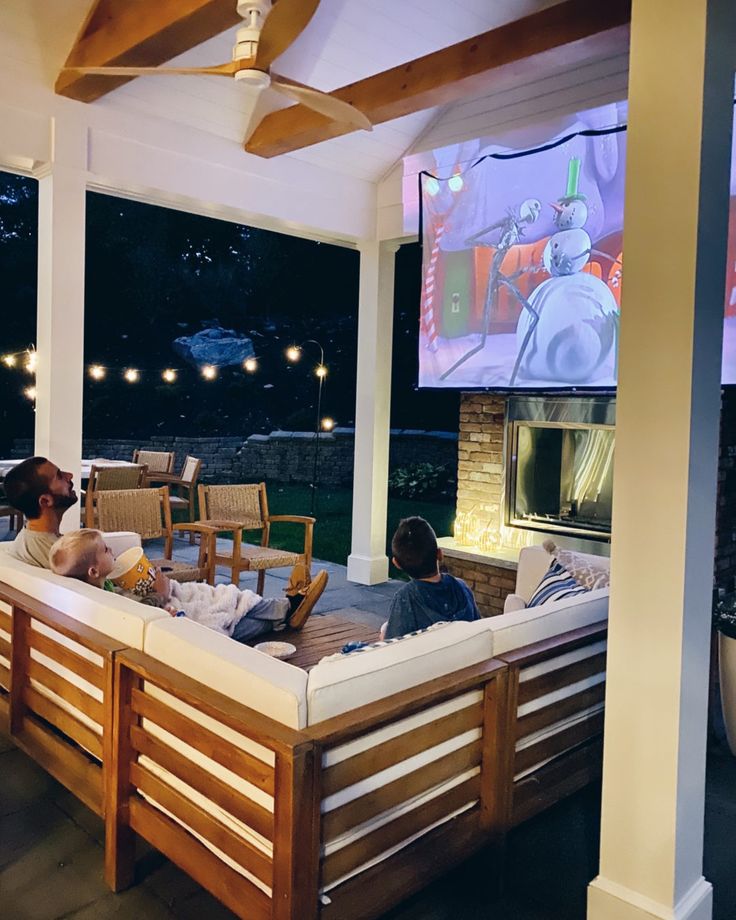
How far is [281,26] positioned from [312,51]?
1.83 meters

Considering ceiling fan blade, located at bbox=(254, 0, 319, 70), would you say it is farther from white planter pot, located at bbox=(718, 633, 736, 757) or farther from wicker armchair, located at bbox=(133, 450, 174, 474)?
wicker armchair, located at bbox=(133, 450, 174, 474)

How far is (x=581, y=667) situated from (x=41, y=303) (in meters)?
3.51

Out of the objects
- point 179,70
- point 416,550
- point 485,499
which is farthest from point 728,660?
point 179,70

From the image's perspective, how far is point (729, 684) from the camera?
3.12m

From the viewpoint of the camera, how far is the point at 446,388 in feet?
17.3

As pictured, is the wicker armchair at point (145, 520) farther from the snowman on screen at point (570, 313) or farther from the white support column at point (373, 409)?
the snowman on screen at point (570, 313)

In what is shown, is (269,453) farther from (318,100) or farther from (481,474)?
(318,100)

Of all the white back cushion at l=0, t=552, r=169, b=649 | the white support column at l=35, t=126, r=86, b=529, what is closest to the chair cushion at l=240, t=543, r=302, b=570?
the white support column at l=35, t=126, r=86, b=529

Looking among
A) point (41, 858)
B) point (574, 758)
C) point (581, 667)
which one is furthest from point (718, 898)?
point (41, 858)

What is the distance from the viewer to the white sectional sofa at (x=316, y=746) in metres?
1.72

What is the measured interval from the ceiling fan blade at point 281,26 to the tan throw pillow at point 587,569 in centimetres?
234

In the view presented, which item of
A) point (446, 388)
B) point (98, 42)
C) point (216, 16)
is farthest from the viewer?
point (446, 388)

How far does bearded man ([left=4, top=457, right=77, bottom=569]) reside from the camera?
117 inches

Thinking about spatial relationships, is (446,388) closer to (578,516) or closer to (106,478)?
(578,516)
